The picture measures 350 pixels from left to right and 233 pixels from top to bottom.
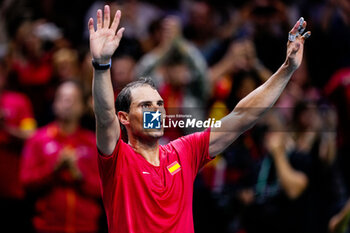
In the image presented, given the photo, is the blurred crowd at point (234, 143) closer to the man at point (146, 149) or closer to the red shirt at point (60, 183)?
the red shirt at point (60, 183)

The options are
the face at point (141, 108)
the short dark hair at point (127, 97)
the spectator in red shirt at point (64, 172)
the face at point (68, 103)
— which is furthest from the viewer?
the face at point (68, 103)

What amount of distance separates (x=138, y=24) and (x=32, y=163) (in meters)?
2.70

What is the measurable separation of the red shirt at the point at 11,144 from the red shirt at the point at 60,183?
0.57 meters

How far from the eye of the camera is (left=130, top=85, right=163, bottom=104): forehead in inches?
165

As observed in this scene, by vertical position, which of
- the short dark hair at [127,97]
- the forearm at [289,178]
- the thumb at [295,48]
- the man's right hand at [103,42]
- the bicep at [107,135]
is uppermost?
the man's right hand at [103,42]

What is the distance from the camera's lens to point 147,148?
428 cm

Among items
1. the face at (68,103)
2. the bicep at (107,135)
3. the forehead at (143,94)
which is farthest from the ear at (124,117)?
the face at (68,103)

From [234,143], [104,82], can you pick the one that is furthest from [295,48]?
[234,143]

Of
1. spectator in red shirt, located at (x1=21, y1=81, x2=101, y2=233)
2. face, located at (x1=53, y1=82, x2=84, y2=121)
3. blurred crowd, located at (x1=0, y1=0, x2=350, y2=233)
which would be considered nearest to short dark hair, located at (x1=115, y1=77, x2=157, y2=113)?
blurred crowd, located at (x1=0, y1=0, x2=350, y2=233)

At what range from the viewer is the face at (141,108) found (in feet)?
13.6

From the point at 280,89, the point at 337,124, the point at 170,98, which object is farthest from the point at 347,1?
the point at 280,89

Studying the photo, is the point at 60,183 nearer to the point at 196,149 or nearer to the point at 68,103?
the point at 68,103

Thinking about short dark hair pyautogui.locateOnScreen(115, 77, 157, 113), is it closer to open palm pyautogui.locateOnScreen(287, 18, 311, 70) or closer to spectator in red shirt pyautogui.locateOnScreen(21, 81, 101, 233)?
open palm pyautogui.locateOnScreen(287, 18, 311, 70)

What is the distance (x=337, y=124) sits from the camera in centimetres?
713
